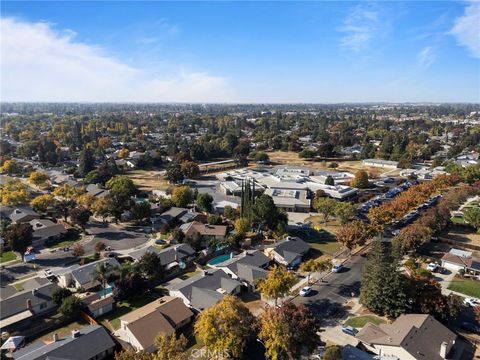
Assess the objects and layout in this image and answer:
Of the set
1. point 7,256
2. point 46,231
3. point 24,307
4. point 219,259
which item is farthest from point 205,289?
point 46,231

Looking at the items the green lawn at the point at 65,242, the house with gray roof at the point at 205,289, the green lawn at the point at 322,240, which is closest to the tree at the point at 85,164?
the green lawn at the point at 65,242

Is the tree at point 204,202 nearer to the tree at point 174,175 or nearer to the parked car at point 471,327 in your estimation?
the tree at point 174,175

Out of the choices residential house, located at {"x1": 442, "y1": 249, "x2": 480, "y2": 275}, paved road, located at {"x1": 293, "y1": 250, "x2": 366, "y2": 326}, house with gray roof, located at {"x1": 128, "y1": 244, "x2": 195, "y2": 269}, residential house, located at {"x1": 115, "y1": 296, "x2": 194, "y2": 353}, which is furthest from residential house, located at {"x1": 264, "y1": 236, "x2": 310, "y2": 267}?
residential house, located at {"x1": 442, "y1": 249, "x2": 480, "y2": 275}

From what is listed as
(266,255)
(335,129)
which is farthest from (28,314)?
(335,129)

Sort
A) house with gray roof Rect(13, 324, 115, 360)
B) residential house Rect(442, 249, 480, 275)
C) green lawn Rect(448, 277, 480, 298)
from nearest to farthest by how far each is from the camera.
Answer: house with gray roof Rect(13, 324, 115, 360) → green lawn Rect(448, 277, 480, 298) → residential house Rect(442, 249, 480, 275)

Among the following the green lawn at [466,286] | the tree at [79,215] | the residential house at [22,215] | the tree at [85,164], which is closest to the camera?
the green lawn at [466,286]

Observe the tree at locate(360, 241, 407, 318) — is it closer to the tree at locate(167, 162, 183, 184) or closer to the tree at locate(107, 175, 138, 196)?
the tree at locate(107, 175, 138, 196)
